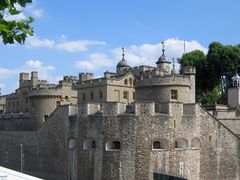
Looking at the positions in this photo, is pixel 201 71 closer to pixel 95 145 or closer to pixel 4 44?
pixel 95 145

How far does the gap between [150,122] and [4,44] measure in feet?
72.9

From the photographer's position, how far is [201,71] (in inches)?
2272

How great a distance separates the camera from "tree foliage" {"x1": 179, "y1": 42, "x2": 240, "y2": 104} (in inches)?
2212

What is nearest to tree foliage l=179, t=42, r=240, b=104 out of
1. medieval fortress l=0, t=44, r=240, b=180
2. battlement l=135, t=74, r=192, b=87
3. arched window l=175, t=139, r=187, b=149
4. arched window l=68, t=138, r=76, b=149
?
medieval fortress l=0, t=44, r=240, b=180

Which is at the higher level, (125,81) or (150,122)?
(125,81)

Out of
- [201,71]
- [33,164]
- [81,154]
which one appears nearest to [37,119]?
[33,164]

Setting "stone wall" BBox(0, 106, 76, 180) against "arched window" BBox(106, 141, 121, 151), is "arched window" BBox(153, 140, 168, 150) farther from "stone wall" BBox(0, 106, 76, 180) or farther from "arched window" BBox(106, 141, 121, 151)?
"stone wall" BBox(0, 106, 76, 180)

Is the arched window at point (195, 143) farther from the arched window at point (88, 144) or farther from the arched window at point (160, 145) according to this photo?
the arched window at point (88, 144)

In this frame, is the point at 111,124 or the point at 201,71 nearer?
the point at 111,124

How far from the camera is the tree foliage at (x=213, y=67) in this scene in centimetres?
5619

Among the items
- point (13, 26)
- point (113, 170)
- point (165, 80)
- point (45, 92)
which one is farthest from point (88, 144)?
point (13, 26)

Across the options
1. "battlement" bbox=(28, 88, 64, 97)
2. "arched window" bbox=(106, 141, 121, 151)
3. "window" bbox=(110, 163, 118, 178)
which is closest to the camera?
"window" bbox=(110, 163, 118, 178)

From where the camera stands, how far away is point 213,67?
5672 cm

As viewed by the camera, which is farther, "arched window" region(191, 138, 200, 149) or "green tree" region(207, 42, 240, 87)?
"green tree" region(207, 42, 240, 87)
